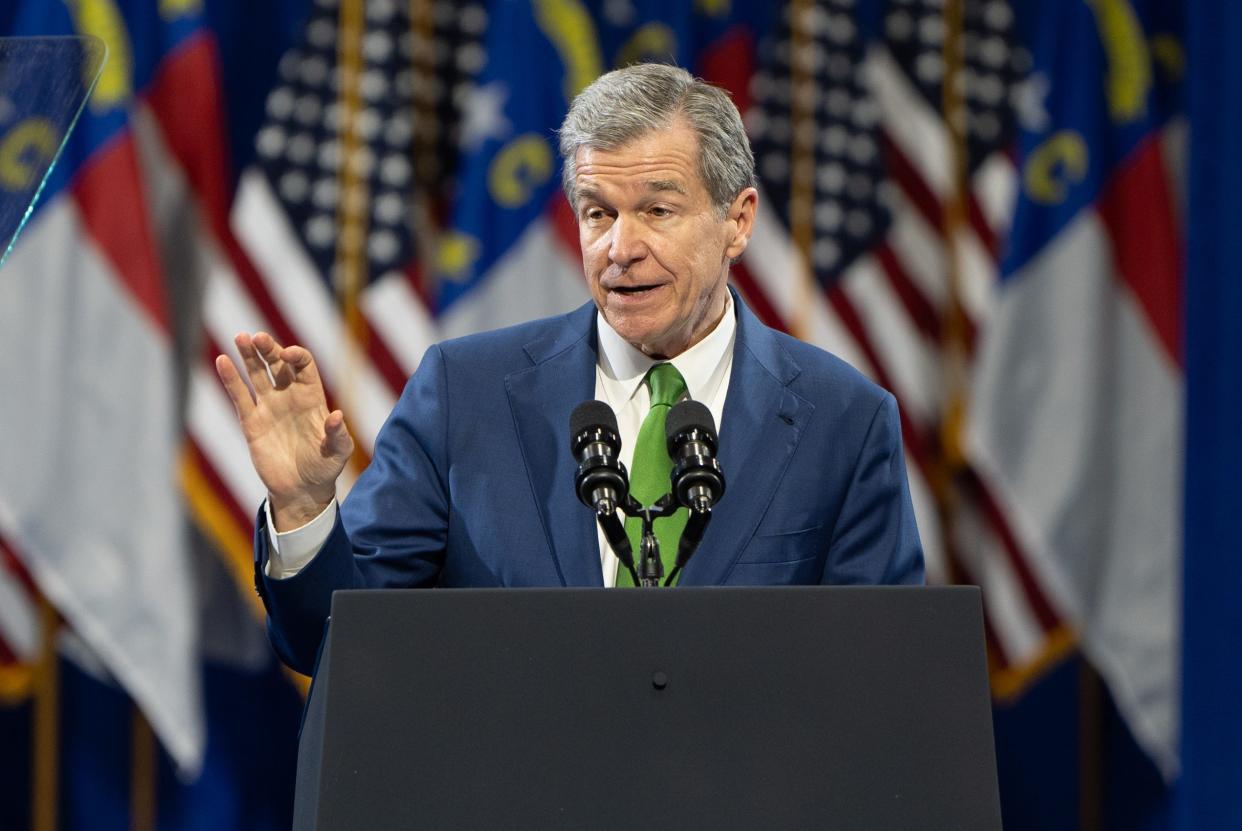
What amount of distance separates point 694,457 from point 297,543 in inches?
18.7

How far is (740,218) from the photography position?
2.30 meters

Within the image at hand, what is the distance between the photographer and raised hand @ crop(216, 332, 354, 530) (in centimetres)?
180

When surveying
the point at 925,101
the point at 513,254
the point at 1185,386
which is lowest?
the point at 1185,386

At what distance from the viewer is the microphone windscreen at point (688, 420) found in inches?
67.5

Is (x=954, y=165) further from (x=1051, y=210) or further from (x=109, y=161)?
(x=109, y=161)

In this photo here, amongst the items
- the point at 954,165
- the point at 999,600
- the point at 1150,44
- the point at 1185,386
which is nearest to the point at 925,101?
the point at 954,165

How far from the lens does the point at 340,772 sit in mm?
1409

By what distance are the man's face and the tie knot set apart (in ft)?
0.15

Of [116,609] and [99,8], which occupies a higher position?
[99,8]

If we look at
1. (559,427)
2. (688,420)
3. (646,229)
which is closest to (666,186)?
(646,229)

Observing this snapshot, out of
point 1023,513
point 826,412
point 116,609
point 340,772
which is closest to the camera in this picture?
point 340,772

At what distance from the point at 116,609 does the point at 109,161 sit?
3.71 ft

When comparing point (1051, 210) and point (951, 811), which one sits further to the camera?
point (1051, 210)

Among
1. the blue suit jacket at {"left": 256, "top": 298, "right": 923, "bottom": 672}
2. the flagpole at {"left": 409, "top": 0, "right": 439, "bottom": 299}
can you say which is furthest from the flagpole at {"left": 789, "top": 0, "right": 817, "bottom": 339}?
the blue suit jacket at {"left": 256, "top": 298, "right": 923, "bottom": 672}
